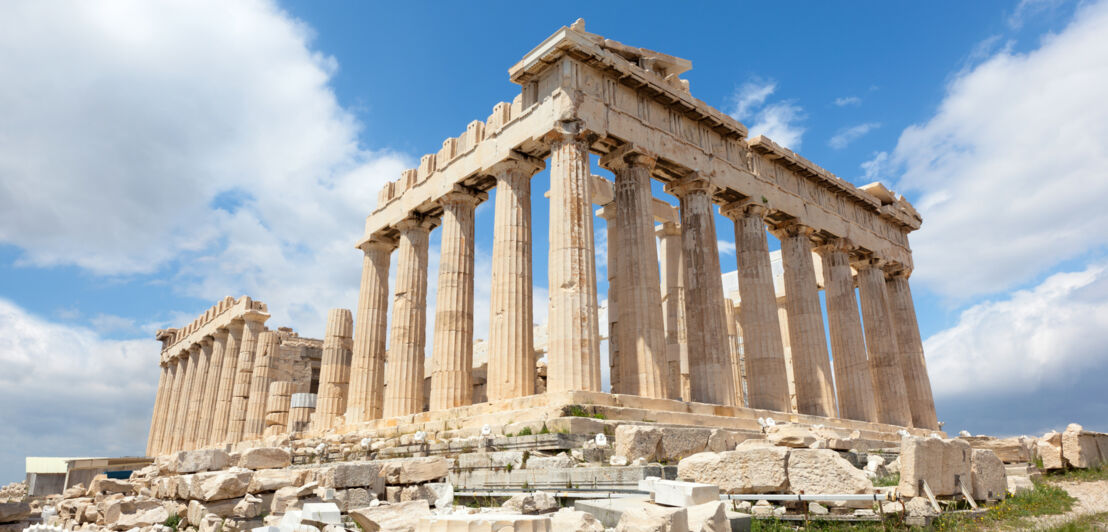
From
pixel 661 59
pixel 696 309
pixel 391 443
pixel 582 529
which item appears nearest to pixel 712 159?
pixel 661 59

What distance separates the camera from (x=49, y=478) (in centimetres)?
2875

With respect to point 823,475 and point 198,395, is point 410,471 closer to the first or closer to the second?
point 823,475

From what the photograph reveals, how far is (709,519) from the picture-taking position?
6141 mm

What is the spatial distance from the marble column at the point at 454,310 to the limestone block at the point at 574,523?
13910mm

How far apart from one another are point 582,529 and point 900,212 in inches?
1170

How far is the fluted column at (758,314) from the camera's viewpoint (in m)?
21.2

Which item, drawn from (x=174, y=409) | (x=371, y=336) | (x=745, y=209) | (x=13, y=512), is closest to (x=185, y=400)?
(x=174, y=409)

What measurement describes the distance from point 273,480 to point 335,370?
651 inches

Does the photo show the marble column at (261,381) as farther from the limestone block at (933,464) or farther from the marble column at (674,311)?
the limestone block at (933,464)

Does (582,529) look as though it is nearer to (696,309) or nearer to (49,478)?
(696,309)

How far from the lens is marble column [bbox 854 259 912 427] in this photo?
2669 cm

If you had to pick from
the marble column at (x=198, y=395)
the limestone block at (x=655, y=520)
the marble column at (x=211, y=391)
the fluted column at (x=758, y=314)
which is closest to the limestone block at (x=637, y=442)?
the limestone block at (x=655, y=520)

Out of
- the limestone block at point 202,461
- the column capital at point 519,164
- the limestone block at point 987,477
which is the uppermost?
the column capital at point 519,164

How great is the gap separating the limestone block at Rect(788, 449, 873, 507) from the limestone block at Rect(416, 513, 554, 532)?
351 cm
